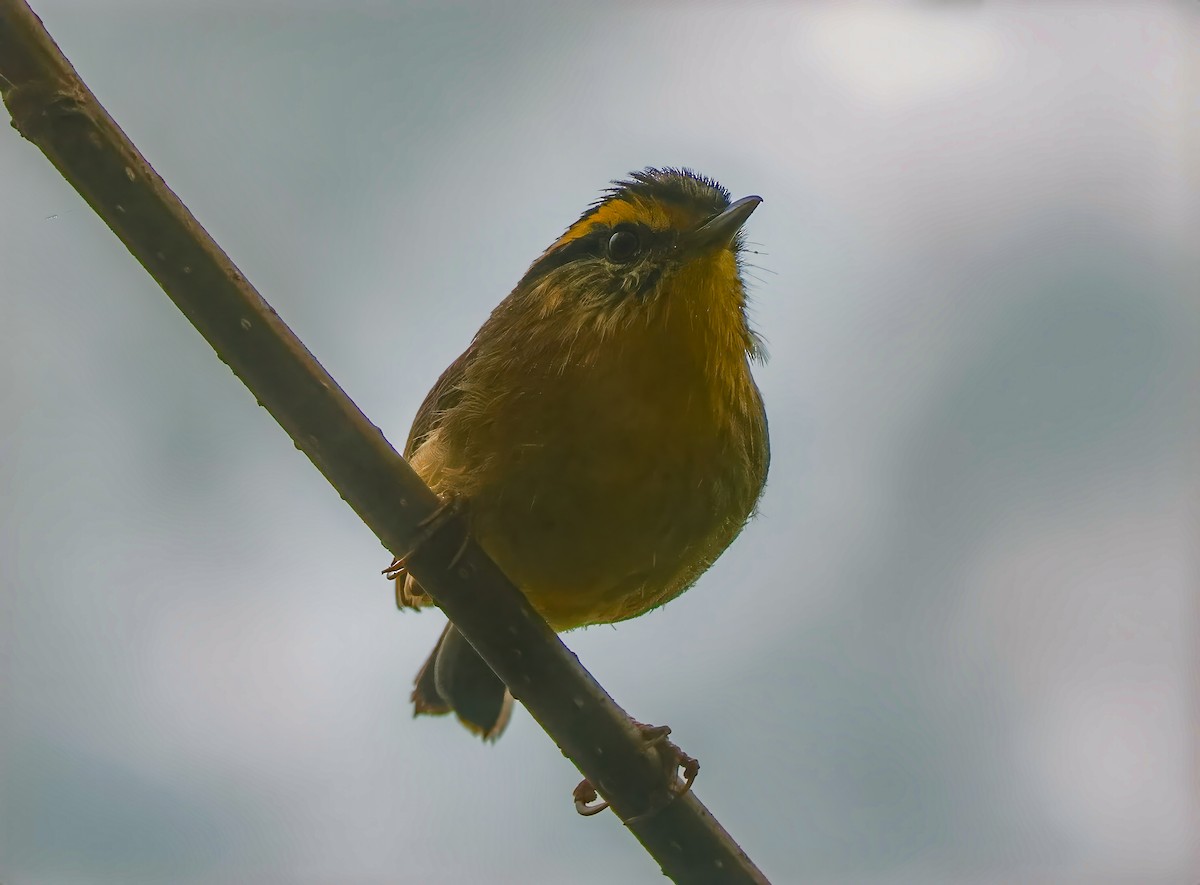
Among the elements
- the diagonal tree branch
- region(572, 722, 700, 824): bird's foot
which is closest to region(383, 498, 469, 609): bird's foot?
the diagonal tree branch

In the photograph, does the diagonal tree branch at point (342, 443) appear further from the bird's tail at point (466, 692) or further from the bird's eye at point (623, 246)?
the bird's tail at point (466, 692)

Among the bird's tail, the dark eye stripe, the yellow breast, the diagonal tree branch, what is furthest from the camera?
the bird's tail

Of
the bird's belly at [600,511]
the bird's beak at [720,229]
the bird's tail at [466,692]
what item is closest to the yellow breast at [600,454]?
the bird's belly at [600,511]

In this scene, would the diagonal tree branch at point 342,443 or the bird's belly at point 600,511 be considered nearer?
the diagonal tree branch at point 342,443

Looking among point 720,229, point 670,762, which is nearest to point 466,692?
point 670,762

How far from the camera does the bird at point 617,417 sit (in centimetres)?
310

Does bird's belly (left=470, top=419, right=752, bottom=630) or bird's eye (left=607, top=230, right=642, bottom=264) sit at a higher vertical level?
bird's eye (left=607, top=230, right=642, bottom=264)

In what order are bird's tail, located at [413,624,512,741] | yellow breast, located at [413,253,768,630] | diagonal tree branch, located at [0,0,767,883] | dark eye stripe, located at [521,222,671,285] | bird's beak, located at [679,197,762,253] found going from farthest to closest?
bird's tail, located at [413,624,512,741]
dark eye stripe, located at [521,222,671,285]
bird's beak, located at [679,197,762,253]
yellow breast, located at [413,253,768,630]
diagonal tree branch, located at [0,0,767,883]

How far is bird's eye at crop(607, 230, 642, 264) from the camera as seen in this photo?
347 centimetres

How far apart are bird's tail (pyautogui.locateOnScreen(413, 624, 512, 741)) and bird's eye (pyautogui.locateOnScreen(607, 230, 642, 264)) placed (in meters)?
1.73

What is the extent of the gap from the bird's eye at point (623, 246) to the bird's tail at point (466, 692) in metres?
1.73

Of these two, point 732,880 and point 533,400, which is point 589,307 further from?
point 732,880

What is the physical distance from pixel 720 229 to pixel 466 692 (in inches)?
86.0

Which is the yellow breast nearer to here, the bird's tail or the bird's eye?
the bird's eye
